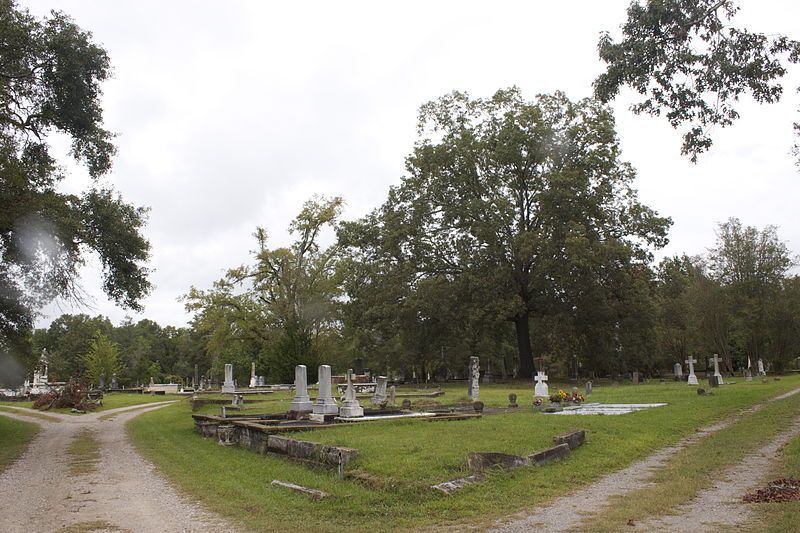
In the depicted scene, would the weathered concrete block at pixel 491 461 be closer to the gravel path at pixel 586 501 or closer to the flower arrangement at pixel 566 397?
the gravel path at pixel 586 501

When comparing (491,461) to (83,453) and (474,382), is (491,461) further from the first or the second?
(474,382)

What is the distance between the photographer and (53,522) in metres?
7.66

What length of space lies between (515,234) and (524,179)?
13.2 ft

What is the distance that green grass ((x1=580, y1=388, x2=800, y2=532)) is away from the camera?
6.92 metres

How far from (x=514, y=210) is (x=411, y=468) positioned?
3279cm

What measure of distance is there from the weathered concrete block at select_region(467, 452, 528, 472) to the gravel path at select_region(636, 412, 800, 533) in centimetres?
267

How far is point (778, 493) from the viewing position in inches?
296

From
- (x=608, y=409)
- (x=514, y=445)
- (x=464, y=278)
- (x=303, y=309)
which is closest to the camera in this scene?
(x=514, y=445)

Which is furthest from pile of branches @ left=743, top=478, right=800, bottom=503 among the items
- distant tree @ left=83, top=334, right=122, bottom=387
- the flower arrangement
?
distant tree @ left=83, top=334, right=122, bottom=387

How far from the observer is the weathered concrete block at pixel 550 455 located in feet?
32.5

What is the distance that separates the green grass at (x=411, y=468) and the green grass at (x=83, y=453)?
118cm

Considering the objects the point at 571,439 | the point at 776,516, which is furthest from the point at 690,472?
the point at 776,516

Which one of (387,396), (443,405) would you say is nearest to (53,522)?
(443,405)

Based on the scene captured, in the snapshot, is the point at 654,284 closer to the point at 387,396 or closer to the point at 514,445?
the point at 387,396
